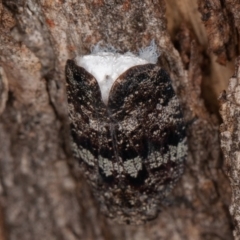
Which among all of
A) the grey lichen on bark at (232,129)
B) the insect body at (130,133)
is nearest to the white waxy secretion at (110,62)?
the insect body at (130,133)

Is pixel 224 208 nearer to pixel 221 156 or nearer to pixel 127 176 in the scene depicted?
pixel 221 156

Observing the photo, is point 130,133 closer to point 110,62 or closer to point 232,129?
point 110,62

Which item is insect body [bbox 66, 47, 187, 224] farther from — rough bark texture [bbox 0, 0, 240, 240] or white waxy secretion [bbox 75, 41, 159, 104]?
rough bark texture [bbox 0, 0, 240, 240]

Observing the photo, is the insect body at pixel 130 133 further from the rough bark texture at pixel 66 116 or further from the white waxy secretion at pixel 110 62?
the rough bark texture at pixel 66 116

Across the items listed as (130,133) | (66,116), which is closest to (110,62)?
(130,133)

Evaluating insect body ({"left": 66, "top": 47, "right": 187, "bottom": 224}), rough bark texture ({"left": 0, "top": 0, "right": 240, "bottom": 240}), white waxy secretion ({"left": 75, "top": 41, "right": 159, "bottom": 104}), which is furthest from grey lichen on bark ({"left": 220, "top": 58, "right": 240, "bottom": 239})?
white waxy secretion ({"left": 75, "top": 41, "right": 159, "bottom": 104})

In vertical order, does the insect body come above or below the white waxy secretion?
below
